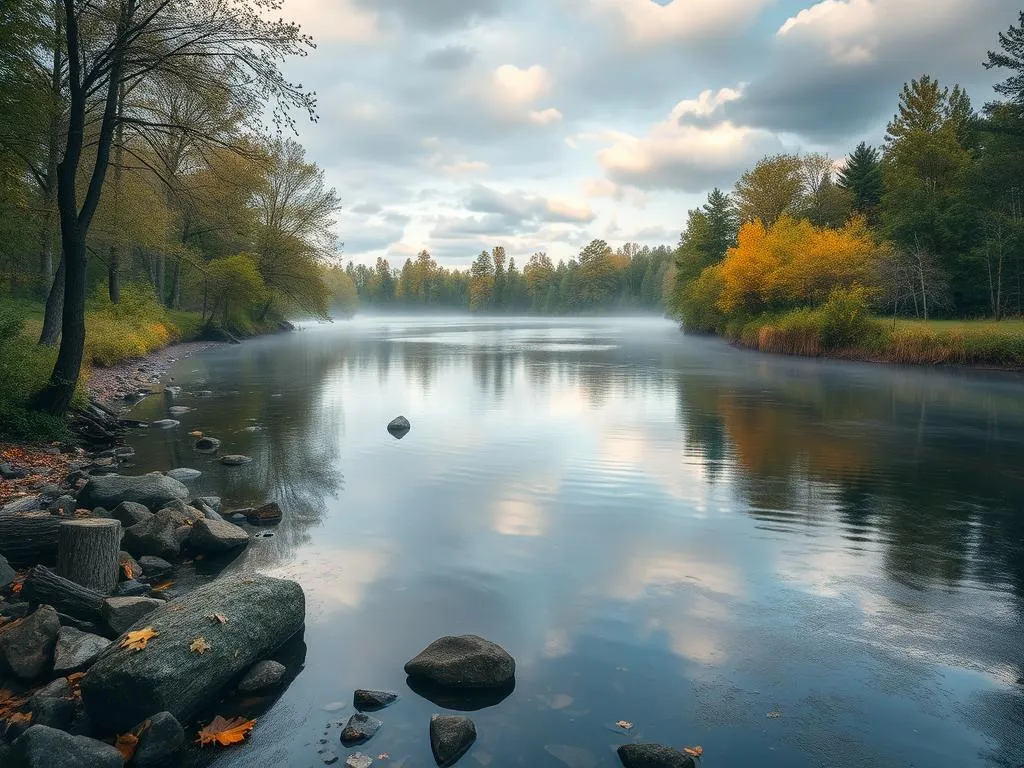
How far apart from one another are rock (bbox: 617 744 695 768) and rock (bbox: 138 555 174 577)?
6761mm

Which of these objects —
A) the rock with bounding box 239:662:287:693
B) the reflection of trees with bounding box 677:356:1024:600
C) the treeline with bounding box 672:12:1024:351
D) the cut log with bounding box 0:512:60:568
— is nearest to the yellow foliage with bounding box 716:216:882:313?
the treeline with bounding box 672:12:1024:351

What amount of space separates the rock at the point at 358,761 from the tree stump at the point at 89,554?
13.6 ft

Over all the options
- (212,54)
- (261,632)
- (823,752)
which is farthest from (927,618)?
(212,54)

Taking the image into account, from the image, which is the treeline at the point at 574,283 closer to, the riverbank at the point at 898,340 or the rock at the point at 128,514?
the riverbank at the point at 898,340

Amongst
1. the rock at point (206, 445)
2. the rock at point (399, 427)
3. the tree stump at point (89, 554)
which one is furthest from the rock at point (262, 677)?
the rock at point (399, 427)

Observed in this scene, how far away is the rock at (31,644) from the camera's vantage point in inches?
253

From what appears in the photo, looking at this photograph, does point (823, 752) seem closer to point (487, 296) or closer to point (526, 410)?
point (526, 410)

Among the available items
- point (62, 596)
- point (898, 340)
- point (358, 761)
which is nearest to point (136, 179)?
point (62, 596)

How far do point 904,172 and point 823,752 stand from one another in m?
69.5

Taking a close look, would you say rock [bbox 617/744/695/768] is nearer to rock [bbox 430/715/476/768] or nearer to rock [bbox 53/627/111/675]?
rock [bbox 430/715/476/768]

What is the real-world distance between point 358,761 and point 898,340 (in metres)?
43.0

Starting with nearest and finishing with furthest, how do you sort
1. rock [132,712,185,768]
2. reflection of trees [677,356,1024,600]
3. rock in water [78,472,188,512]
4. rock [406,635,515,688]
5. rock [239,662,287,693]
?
rock [132,712,185,768], rock [239,662,287,693], rock [406,635,515,688], reflection of trees [677,356,1024,600], rock in water [78,472,188,512]

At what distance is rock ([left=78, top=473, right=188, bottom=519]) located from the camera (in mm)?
11273

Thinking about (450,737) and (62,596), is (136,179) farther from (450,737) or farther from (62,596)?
(450,737)
